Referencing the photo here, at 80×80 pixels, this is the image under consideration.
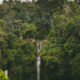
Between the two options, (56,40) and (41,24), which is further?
(41,24)

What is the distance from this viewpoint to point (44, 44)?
1900 cm

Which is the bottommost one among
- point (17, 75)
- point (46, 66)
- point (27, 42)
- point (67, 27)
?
point (17, 75)

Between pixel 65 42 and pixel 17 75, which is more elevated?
pixel 65 42

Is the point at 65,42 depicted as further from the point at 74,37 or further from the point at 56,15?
the point at 56,15

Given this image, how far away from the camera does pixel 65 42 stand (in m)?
16.5

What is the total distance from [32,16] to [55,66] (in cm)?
1259

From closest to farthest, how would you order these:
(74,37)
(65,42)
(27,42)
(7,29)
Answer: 1. (74,37)
2. (65,42)
3. (27,42)
4. (7,29)

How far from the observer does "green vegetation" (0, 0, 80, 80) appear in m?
15.3

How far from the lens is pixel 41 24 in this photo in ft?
83.9

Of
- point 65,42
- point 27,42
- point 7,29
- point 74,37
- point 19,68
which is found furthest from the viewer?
point 7,29

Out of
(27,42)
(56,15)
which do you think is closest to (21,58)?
(27,42)

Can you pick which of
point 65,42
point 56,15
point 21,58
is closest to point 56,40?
point 65,42

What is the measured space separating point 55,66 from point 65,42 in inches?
85.0

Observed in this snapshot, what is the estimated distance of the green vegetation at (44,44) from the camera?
15266 mm
